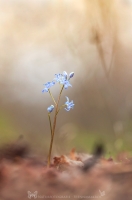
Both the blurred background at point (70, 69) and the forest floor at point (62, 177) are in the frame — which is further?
the blurred background at point (70, 69)

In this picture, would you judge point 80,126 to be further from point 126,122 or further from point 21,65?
point 21,65

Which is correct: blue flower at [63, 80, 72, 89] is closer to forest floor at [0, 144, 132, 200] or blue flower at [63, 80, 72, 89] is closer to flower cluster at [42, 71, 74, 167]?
flower cluster at [42, 71, 74, 167]

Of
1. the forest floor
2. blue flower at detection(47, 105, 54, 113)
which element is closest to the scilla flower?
blue flower at detection(47, 105, 54, 113)

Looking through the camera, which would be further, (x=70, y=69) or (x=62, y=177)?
(x=70, y=69)

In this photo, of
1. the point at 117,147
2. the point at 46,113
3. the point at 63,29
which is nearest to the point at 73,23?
the point at 63,29

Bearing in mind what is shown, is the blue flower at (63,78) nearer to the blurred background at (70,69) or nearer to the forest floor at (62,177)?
the blurred background at (70,69)

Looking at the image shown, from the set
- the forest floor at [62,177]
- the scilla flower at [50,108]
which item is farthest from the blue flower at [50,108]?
the forest floor at [62,177]

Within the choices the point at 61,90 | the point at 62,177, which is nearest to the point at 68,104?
the point at 61,90

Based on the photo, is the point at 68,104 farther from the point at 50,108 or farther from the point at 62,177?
the point at 62,177
